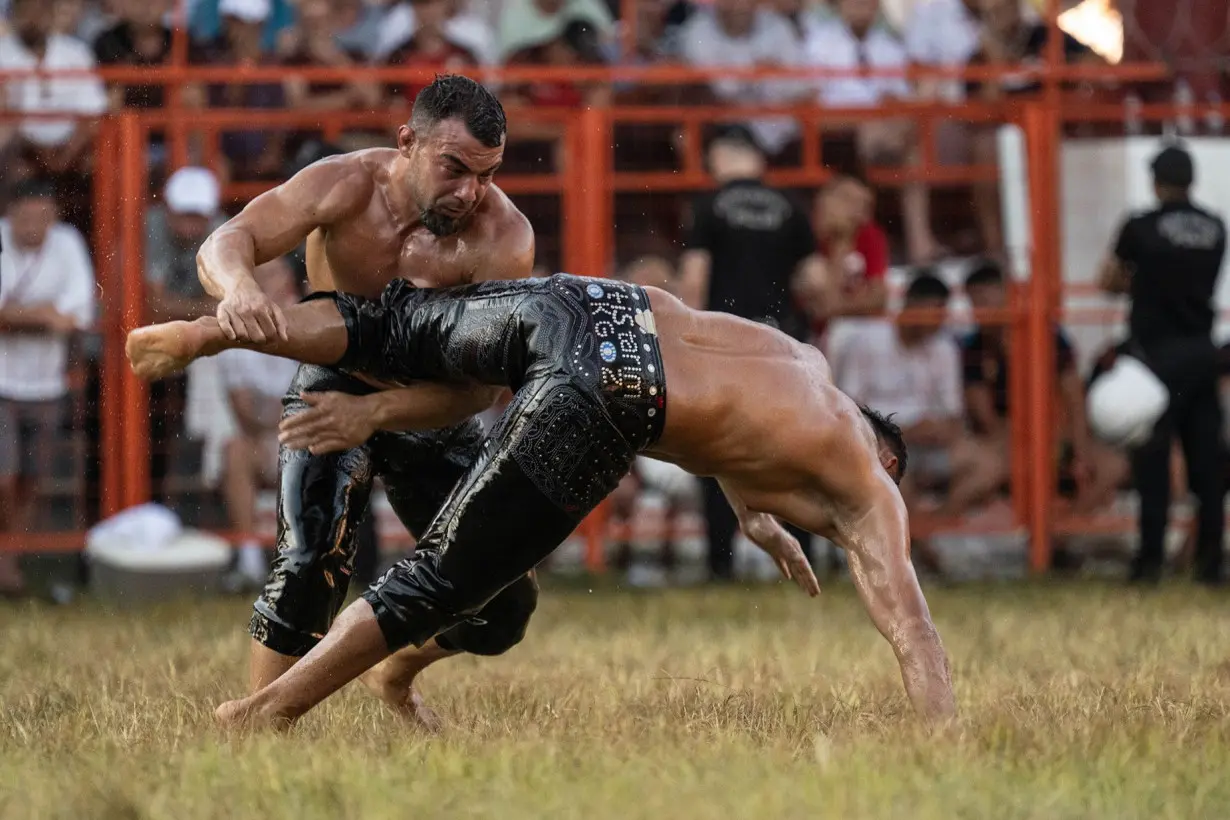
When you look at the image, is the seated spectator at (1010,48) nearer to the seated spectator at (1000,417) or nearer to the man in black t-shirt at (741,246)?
the seated spectator at (1000,417)

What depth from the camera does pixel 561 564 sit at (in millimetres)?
10062

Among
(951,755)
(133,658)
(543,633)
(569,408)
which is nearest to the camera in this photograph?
(951,755)

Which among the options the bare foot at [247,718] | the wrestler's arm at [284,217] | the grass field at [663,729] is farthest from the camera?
the wrestler's arm at [284,217]

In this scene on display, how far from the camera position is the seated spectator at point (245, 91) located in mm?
9523

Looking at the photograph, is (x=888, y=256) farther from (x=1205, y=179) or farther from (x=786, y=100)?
(x=1205, y=179)

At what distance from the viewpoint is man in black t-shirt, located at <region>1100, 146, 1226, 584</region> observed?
9562 millimetres

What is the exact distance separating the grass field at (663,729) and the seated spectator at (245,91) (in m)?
2.51

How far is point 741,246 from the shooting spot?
9375 mm

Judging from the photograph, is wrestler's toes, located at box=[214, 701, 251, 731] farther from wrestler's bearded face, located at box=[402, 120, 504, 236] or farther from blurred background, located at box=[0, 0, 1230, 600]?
blurred background, located at box=[0, 0, 1230, 600]

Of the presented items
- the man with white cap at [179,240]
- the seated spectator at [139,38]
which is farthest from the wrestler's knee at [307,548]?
the seated spectator at [139,38]

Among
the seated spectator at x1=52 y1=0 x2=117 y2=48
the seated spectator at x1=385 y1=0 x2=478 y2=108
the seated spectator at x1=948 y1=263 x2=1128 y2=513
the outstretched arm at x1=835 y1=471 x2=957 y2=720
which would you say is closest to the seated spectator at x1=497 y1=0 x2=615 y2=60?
the seated spectator at x1=385 y1=0 x2=478 y2=108

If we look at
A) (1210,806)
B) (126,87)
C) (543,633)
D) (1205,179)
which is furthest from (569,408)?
(1205,179)

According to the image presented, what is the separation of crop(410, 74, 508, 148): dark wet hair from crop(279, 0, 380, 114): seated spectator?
4861mm

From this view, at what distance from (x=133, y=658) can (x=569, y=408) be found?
2880mm
